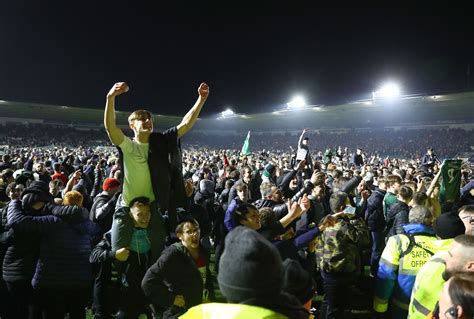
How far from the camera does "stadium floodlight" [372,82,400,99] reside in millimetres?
31203

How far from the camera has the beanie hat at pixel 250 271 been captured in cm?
148

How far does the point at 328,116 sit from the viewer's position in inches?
1686

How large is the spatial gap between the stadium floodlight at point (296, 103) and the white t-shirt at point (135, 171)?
37.1 m

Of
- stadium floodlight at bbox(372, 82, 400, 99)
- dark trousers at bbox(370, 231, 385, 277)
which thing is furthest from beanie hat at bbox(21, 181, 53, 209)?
stadium floodlight at bbox(372, 82, 400, 99)

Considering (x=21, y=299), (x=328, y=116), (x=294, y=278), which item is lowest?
(x=21, y=299)

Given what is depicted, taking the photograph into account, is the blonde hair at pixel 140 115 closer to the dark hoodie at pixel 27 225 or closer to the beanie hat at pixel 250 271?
the dark hoodie at pixel 27 225

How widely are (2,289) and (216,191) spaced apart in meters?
5.70

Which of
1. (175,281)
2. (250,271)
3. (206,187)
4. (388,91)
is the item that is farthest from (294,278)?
(388,91)

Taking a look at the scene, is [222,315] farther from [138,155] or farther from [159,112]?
[159,112]

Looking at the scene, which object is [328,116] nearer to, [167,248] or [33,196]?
[33,196]

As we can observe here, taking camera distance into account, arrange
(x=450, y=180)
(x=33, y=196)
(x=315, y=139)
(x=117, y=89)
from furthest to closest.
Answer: (x=315, y=139) → (x=450, y=180) → (x=33, y=196) → (x=117, y=89)

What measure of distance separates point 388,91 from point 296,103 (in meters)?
10.8

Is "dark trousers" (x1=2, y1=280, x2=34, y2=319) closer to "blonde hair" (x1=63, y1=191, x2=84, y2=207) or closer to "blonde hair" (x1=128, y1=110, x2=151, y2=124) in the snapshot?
"blonde hair" (x1=63, y1=191, x2=84, y2=207)

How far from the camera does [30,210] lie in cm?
400
